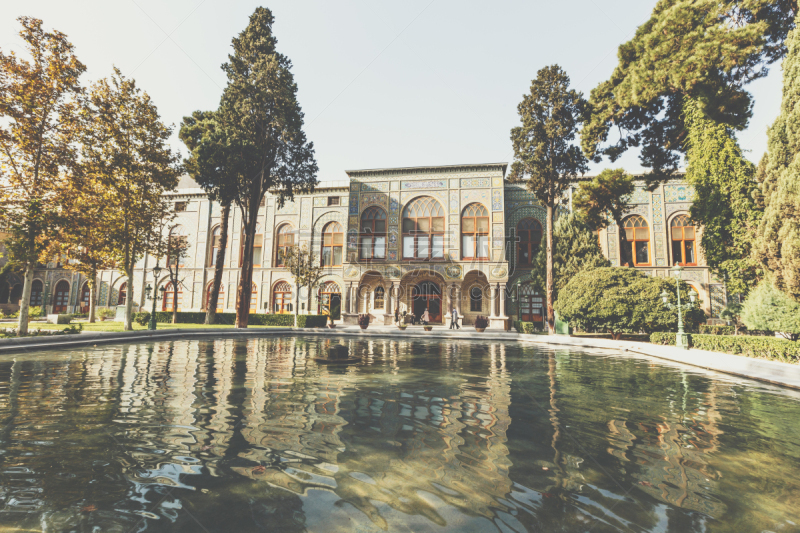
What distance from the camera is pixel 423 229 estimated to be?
90.8 feet

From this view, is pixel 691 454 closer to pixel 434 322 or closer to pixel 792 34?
pixel 792 34

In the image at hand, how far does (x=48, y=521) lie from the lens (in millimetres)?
2396

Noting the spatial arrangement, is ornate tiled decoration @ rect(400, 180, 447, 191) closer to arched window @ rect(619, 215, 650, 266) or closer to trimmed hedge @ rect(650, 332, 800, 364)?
arched window @ rect(619, 215, 650, 266)

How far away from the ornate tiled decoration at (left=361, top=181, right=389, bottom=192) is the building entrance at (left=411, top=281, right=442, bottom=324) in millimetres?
7661

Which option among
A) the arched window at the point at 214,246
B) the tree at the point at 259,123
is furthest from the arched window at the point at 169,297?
the tree at the point at 259,123

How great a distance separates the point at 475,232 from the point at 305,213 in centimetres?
1370

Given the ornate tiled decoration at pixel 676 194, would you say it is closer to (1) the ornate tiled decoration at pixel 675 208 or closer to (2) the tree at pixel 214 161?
(1) the ornate tiled decoration at pixel 675 208

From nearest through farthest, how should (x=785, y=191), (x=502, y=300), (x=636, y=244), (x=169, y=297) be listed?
(x=785, y=191) → (x=502, y=300) → (x=636, y=244) → (x=169, y=297)

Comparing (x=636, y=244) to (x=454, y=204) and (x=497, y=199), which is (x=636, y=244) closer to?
(x=497, y=199)

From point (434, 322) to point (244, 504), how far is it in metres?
25.7

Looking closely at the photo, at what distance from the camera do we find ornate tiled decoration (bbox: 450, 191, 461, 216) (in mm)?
27062

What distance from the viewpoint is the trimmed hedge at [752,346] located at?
960 centimetres

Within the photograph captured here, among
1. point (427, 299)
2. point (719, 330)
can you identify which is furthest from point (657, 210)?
point (427, 299)

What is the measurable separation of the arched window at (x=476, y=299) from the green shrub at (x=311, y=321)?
10.4m
